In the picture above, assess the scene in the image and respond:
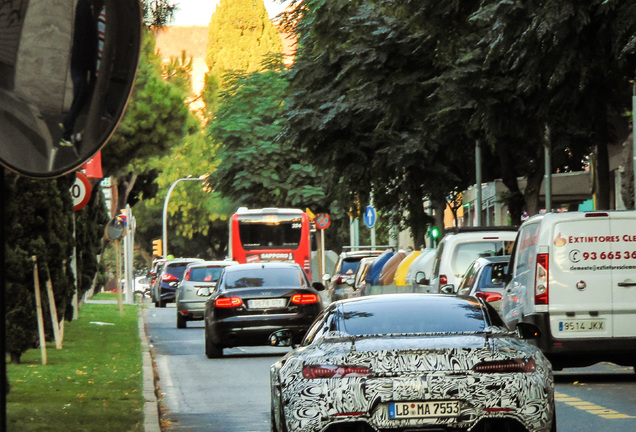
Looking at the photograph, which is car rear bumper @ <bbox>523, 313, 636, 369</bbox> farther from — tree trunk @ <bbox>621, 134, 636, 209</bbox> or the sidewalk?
tree trunk @ <bbox>621, 134, 636, 209</bbox>

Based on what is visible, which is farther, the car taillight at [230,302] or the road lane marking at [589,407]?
the car taillight at [230,302]

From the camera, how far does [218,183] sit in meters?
53.4

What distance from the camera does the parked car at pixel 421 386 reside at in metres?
8.74

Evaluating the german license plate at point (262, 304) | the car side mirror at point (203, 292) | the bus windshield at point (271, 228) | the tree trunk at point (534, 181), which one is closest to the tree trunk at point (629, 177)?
the german license plate at point (262, 304)

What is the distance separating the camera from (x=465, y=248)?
936 inches

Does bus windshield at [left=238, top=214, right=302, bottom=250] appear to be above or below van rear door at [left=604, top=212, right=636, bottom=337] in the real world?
above

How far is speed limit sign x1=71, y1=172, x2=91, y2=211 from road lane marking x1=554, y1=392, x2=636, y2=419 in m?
13.4

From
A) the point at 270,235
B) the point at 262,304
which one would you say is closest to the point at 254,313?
the point at 262,304

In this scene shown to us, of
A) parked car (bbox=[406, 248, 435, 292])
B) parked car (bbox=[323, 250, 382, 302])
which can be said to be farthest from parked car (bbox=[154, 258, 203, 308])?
parked car (bbox=[406, 248, 435, 292])

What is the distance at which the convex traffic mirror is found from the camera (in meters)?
6.50

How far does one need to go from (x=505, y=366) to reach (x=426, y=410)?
564 millimetres

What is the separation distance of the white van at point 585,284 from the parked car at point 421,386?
273 inches

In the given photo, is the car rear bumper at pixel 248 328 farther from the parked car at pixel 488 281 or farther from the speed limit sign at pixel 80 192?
the speed limit sign at pixel 80 192

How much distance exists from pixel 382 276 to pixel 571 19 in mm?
16853
